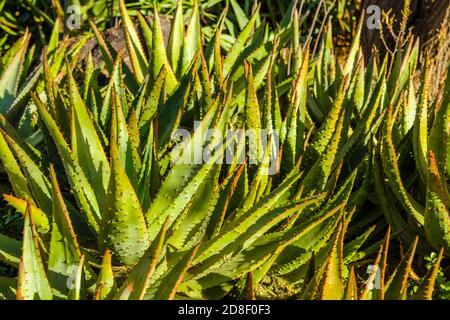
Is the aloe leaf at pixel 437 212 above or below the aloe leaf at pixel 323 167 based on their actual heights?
below

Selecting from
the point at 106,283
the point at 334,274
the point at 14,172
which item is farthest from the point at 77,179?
the point at 334,274

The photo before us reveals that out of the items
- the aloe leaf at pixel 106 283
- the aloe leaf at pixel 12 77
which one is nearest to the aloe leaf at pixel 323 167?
the aloe leaf at pixel 106 283

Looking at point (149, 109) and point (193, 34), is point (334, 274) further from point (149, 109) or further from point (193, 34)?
point (193, 34)

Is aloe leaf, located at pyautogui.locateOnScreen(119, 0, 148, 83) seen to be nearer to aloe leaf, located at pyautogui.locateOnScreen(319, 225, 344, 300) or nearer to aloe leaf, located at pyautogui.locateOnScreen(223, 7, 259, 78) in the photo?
aloe leaf, located at pyautogui.locateOnScreen(223, 7, 259, 78)

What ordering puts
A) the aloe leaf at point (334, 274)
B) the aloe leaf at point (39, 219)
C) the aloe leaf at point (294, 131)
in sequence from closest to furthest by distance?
1. the aloe leaf at point (334, 274)
2. the aloe leaf at point (39, 219)
3. the aloe leaf at point (294, 131)

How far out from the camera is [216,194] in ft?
6.34

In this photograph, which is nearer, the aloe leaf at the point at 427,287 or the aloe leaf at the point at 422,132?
the aloe leaf at the point at 427,287

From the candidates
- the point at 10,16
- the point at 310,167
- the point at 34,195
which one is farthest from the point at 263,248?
the point at 10,16

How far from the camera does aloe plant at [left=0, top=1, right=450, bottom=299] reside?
1.73 meters

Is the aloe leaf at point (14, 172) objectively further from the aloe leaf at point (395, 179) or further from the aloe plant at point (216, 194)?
the aloe leaf at point (395, 179)

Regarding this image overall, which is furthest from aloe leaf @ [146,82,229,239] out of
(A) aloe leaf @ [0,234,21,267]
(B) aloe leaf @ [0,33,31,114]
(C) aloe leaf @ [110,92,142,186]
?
(B) aloe leaf @ [0,33,31,114]

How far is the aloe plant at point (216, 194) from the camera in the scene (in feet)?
5.68

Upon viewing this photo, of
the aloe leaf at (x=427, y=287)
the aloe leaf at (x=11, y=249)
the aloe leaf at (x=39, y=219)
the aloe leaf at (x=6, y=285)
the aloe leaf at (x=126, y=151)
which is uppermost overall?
the aloe leaf at (x=126, y=151)

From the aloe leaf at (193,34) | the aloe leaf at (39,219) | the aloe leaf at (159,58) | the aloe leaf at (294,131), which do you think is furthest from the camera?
the aloe leaf at (193,34)
